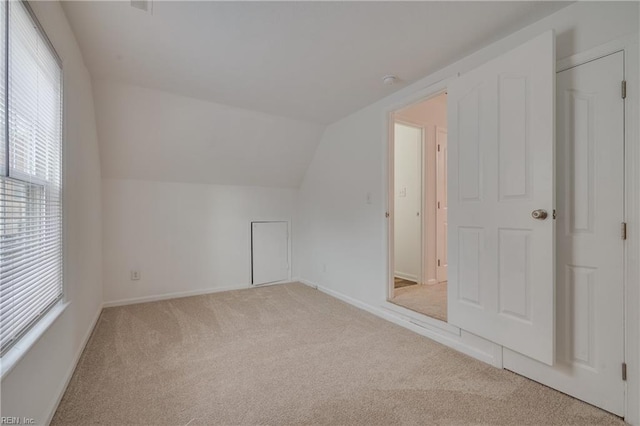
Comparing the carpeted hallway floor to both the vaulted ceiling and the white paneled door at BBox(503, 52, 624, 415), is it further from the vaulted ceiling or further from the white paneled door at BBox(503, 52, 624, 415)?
the vaulted ceiling

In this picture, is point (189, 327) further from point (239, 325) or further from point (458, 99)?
point (458, 99)

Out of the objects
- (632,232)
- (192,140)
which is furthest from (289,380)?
(192,140)

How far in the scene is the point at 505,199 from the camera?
184 cm

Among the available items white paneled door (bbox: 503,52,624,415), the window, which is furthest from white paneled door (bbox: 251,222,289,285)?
white paneled door (bbox: 503,52,624,415)

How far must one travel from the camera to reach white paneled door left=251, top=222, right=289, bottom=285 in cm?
411

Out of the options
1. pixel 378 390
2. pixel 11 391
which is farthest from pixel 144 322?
pixel 378 390

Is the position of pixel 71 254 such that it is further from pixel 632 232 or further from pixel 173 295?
pixel 632 232

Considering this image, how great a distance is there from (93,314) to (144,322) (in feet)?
1.39

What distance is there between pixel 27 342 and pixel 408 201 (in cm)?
382

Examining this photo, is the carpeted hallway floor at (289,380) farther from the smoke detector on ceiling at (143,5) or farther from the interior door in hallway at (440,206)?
the smoke detector on ceiling at (143,5)

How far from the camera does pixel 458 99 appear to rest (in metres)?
2.13

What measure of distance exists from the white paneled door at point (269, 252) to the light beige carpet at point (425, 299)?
177cm

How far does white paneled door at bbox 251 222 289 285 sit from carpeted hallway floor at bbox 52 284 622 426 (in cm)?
142

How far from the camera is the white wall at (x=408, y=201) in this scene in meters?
3.78
